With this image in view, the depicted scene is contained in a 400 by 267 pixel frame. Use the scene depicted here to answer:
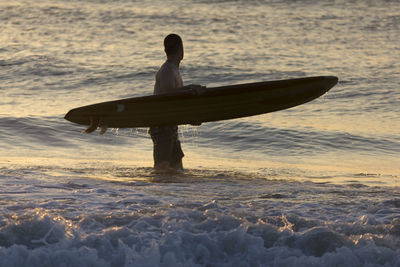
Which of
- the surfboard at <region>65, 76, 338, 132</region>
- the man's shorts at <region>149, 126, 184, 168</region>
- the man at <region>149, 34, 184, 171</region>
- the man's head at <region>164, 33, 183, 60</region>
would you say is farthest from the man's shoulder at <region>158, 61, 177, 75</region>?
the man's shorts at <region>149, 126, 184, 168</region>

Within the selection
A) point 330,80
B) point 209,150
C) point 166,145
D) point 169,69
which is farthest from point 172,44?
point 209,150

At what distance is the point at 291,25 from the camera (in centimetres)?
2306

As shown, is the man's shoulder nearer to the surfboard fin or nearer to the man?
the man

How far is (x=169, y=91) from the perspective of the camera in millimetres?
7324

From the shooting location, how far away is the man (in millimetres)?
7273

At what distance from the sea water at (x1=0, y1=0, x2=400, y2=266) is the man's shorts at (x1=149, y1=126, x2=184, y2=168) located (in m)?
0.25

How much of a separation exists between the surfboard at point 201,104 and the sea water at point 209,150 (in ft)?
2.30

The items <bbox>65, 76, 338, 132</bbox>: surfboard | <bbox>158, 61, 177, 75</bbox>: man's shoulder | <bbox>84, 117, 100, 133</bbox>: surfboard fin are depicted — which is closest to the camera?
<bbox>158, 61, 177, 75</bbox>: man's shoulder

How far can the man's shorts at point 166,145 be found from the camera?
298 inches

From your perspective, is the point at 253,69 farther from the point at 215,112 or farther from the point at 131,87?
the point at 215,112

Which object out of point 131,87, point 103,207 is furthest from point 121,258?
point 131,87

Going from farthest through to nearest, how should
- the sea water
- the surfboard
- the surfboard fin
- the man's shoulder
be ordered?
1. the surfboard fin
2. the surfboard
3. the man's shoulder
4. the sea water

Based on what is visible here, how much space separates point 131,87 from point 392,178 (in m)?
9.07

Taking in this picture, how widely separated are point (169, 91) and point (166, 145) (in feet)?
2.18
